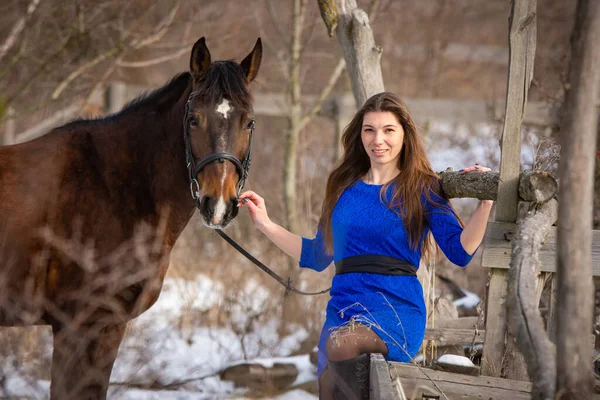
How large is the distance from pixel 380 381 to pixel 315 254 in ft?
3.14

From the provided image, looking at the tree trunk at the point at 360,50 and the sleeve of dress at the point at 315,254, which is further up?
the tree trunk at the point at 360,50

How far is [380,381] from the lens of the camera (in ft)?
6.98

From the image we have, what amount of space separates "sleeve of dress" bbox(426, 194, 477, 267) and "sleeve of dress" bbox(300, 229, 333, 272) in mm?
539

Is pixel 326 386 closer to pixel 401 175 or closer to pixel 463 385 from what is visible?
pixel 463 385

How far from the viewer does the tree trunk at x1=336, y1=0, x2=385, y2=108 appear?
413cm

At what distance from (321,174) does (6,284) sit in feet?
14.8

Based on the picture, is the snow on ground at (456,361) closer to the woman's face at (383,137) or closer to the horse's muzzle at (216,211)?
the woman's face at (383,137)

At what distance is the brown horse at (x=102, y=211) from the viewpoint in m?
3.19

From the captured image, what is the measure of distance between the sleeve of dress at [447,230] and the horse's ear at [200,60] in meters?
1.38

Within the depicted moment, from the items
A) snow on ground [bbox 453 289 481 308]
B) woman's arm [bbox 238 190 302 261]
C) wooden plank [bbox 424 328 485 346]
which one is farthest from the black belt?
snow on ground [bbox 453 289 481 308]

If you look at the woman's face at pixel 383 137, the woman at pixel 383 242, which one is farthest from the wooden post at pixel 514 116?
the woman's face at pixel 383 137

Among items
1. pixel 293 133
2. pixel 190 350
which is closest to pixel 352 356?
pixel 190 350

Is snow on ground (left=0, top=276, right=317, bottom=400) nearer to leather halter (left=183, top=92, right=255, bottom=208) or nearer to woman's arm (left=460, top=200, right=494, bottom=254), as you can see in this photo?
leather halter (left=183, top=92, right=255, bottom=208)

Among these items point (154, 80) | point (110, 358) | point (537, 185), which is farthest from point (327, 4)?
point (154, 80)
